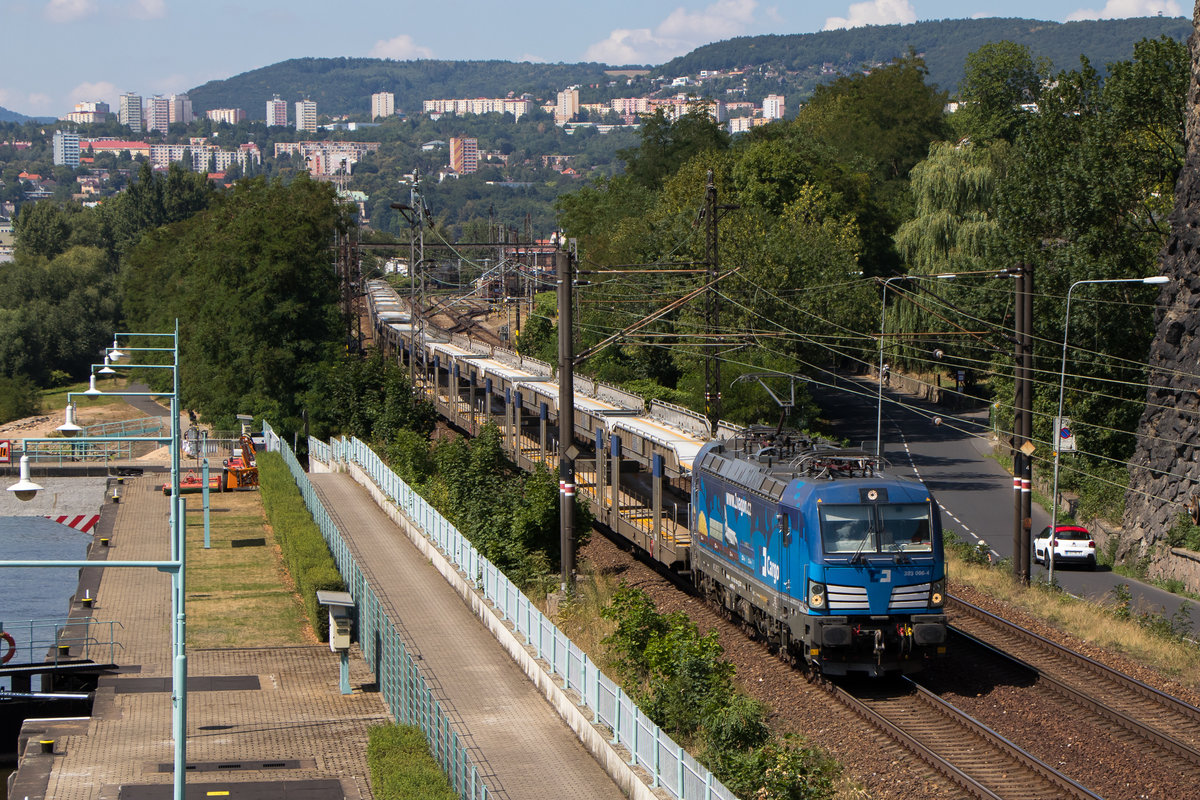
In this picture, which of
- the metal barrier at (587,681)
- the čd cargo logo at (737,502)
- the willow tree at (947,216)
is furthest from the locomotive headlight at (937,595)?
the willow tree at (947,216)

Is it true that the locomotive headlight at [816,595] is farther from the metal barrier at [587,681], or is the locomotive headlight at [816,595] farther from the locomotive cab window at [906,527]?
the metal barrier at [587,681]

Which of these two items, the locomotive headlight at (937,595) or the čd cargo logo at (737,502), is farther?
the čd cargo logo at (737,502)

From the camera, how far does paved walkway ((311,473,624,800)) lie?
17.6m

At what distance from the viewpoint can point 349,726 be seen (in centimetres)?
2255

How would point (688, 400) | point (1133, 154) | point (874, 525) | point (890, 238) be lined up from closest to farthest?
point (874, 525) → point (1133, 154) → point (688, 400) → point (890, 238)

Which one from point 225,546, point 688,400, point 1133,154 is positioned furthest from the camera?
point 688,400

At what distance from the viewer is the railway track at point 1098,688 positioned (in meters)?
18.8

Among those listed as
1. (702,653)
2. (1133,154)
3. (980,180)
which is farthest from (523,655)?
(980,180)

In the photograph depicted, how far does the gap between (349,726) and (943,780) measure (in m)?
10.8

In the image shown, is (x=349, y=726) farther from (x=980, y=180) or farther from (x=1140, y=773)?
(x=980, y=180)

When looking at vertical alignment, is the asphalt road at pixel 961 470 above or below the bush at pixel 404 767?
below

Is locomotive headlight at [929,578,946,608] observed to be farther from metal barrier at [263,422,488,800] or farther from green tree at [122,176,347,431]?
green tree at [122,176,347,431]

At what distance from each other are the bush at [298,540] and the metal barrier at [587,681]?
2.62 ft

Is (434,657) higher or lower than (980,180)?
lower
